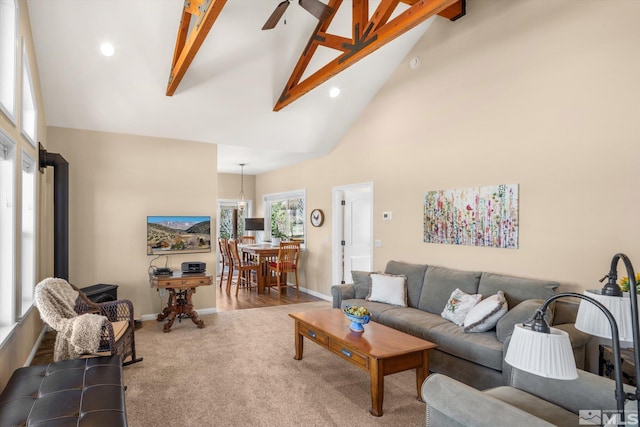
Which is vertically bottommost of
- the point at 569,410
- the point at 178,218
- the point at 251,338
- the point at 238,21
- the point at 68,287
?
the point at 251,338

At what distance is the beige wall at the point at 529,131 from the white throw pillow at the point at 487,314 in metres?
0.57

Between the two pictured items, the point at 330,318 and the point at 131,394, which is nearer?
the point at 131,394

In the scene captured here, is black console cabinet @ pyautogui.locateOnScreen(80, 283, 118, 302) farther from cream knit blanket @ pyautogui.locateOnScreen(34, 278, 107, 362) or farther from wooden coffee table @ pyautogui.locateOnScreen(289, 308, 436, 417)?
wooden coffee table @ pyautogui.locateOnScreen(289, 308, 436, 417)

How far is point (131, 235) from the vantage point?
205 inches

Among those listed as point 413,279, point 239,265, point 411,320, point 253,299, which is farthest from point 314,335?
point 239,265

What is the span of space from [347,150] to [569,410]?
4.68m

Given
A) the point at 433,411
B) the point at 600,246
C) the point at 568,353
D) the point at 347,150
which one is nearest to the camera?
the point at 568,353

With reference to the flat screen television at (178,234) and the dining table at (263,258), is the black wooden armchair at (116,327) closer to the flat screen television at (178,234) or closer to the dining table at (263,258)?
the flat screen television at (178,234)

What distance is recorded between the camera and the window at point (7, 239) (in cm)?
295

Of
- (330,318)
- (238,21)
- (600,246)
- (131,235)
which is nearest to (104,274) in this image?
(131,235)

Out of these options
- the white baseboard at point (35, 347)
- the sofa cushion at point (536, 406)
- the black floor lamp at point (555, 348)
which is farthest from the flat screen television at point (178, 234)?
the black floor lamp at point (555, 348)

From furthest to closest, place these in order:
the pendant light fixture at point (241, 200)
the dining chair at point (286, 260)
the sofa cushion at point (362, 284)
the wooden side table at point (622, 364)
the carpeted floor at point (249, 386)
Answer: the pendant light fixture at point (241, 200)
the dining chair at point (286, 260)
the sofa cushion at point (362, 284)
the carpeted floor at point (249, 386)
the wooden side table at point (622, 364)

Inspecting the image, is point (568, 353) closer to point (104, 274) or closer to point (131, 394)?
point (131, 394)

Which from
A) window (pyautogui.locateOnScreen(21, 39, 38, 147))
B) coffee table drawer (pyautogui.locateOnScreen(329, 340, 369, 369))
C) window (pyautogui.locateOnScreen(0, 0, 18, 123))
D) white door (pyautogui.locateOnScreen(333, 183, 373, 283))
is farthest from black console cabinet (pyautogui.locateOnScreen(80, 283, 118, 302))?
white door (pyautogui.locateOnScreen(333, 183, 373, 283))
